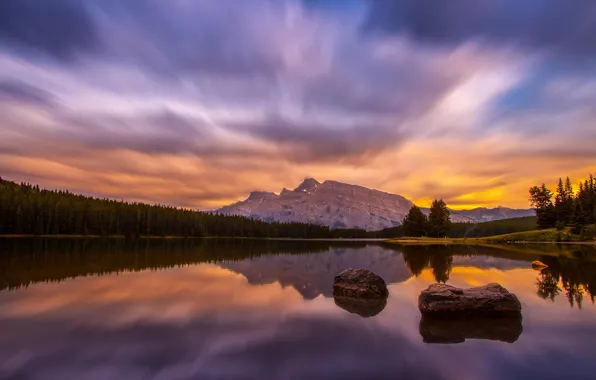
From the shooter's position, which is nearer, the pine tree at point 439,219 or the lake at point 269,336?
the lake at point 269,336

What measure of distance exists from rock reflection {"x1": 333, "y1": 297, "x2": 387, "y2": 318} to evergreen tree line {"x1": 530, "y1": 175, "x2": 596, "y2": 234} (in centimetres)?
13086

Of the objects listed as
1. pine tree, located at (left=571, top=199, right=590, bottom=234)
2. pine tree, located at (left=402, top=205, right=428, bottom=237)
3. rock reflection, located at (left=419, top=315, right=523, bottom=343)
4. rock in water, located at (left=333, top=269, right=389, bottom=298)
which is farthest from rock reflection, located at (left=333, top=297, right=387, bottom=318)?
pine tree, located at (left=402, top=205, right=428, bottom=237)

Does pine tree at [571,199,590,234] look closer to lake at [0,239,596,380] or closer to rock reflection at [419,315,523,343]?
lake at [0,239,596,380]

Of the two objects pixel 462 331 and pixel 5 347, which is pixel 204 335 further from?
pixel 462 331

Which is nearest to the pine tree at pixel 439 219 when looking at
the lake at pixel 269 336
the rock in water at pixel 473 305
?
the lake at pixel 269 336

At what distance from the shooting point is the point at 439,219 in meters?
147

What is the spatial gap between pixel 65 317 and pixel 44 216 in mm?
152689

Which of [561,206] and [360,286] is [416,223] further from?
[360,286]

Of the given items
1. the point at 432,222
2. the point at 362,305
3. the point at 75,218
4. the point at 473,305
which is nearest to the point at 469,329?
the point at 473,305

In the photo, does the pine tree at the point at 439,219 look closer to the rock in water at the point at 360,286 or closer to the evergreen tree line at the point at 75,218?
the evergreen tree line at the point at 75,218

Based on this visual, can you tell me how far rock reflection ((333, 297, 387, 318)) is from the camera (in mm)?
20672

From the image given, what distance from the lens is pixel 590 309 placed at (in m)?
20.6

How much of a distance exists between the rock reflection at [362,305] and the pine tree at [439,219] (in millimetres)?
132076

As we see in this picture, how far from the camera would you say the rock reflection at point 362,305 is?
20.7 m
